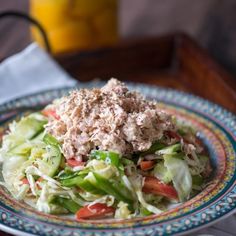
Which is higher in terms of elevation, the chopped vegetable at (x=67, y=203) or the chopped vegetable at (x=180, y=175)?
the chopped vegetable at (x=180, y=175)

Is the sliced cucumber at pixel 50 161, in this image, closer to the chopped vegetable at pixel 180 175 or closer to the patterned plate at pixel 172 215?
the patterned plate at pixel 172 215

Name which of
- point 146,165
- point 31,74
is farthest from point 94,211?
point 31,74

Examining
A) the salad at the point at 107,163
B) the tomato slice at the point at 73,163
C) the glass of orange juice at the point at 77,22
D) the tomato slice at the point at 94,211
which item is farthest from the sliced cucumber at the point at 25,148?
the glass of orange juice at the point at 77,22

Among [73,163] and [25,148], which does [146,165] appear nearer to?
[73,163]

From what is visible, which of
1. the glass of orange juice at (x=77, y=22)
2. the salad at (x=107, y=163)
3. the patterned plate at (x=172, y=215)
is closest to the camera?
the patterned plate at (x=172, y=215)

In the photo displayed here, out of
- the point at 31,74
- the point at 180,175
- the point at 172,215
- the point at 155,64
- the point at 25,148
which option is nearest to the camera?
the point at 172,215

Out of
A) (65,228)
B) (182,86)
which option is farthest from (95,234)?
(182,86)
